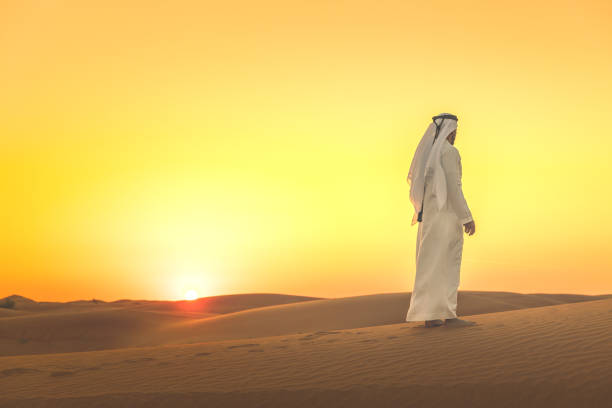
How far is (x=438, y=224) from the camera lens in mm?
7516

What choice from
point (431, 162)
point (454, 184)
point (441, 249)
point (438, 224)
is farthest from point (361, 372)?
point (431, 162)

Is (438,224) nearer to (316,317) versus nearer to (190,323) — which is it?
(316,317)

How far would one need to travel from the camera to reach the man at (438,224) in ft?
23.9

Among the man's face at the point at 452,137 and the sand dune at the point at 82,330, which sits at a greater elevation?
the man's face at the point at 452,137

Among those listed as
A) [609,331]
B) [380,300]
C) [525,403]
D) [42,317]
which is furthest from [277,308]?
[525,403]

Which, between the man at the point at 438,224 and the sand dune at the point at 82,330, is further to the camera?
the sand dune at the point at 82,330

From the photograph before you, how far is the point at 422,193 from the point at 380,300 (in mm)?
10409

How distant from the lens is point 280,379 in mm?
5645

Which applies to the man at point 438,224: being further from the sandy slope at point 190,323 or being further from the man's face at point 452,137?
the sandy slope at point 190,323

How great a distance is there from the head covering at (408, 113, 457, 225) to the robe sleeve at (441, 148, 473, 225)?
108 millimetres

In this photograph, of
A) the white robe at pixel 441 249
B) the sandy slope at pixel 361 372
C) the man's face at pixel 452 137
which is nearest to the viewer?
the sandy slope at pixel 361 372

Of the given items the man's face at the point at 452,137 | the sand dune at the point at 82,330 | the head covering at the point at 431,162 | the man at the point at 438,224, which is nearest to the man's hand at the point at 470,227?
the man at the point at 438,224

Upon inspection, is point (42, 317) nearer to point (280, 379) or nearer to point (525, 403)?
point (280, 379)

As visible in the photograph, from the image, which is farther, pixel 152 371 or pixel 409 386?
pixel 152 371
